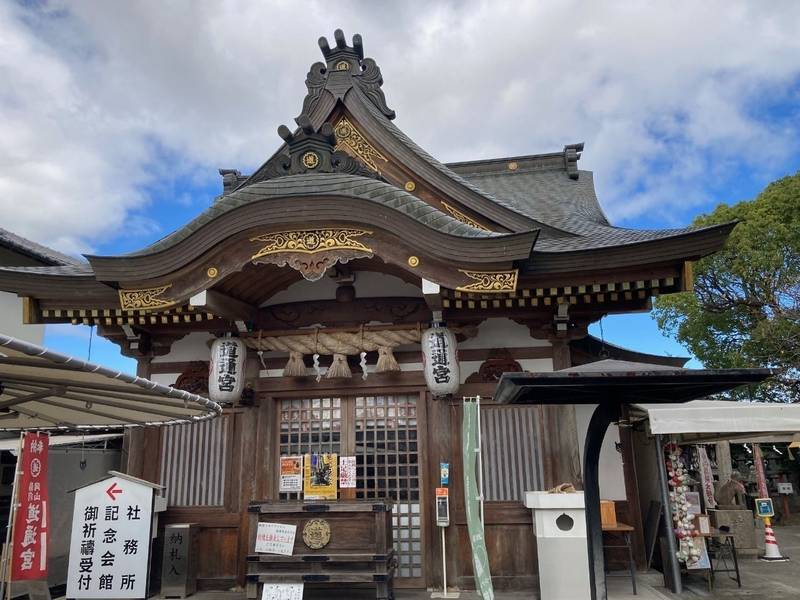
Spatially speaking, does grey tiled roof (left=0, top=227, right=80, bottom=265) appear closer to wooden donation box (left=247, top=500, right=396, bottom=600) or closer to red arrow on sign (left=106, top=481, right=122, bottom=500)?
red arrow on sign (left=106, top=481, right=122, bottom=500)

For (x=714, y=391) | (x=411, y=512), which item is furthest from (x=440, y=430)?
(x=714, y=391)

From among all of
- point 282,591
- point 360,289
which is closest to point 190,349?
point 360,289

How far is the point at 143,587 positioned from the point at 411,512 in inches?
139

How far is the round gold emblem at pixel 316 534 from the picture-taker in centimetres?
720

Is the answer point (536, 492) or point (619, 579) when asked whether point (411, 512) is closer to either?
point (536, 492)

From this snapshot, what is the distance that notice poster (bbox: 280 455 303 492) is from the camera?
8500 mm

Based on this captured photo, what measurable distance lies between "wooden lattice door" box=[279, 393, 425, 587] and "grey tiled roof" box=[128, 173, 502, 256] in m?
2.59

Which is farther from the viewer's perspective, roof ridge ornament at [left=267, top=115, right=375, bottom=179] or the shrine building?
roof ridge ornament at [left=267, top=115, right=375, bottom=179]

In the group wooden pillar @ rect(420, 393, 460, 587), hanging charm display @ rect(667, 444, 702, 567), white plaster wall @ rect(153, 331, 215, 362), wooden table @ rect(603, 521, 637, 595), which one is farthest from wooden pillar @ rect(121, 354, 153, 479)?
hanging charm display @ rect(667, 444, 702, 567)

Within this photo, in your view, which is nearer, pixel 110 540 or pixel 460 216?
pixel 110 540

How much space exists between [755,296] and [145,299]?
17837 millimetres

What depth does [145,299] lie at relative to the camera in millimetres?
8086

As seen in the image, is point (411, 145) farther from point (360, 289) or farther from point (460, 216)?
point (360, 289)

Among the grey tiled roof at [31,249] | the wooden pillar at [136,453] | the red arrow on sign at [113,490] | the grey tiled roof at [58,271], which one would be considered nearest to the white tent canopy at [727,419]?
the red arrow on sign at [113,490]
